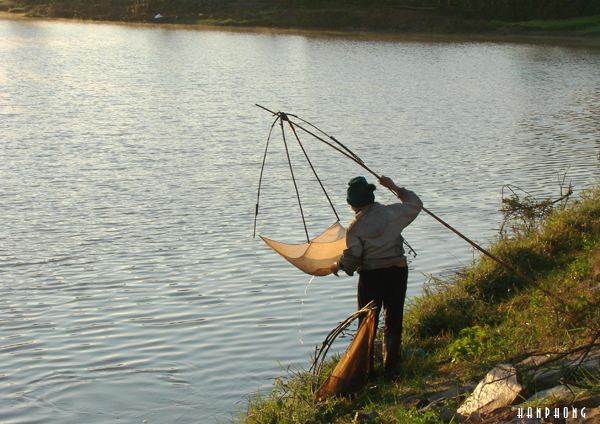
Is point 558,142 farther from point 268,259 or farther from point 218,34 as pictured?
point 218,34

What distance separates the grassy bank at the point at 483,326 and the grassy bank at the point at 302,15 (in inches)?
1811

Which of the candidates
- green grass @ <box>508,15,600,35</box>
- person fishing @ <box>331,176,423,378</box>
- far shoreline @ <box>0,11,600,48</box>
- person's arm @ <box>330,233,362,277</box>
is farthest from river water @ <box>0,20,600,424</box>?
green grass @ <box>508,15,600,35</box>

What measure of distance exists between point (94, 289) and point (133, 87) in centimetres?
1751

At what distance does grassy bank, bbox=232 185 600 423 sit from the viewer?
4.15 m

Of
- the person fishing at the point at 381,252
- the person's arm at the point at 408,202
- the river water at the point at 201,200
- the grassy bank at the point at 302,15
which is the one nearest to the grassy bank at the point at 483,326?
the person fishing at the point at 381,252

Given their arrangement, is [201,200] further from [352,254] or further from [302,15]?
[302,15]

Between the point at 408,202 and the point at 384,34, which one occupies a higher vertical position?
the point at 384,34

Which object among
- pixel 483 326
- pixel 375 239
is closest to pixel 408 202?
pixel 375 239

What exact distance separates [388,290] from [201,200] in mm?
6466

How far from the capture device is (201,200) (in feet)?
34.4

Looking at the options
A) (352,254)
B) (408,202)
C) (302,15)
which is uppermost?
(302,15)

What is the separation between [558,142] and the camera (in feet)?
47.8

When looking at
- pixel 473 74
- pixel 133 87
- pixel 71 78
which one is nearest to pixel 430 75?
pixel 473 74

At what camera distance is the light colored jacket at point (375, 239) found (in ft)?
14.3
